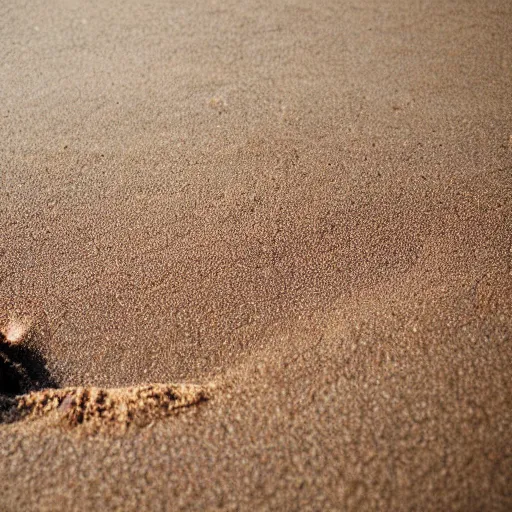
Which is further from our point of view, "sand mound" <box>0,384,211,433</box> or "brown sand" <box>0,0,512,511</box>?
"sand mound" <box>0,384,211,433</box>

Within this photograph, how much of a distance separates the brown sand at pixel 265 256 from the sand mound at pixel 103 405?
0.02 meters

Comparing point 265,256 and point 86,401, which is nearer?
point 86,401

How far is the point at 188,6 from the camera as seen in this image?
4621mm

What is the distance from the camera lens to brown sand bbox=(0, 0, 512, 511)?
1.69 meters

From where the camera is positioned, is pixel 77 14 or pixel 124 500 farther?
pixel 77 14

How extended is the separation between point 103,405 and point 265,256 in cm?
110

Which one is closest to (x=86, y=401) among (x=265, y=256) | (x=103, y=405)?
(x=103, y=405)

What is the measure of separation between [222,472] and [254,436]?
178mm

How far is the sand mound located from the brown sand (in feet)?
0.06

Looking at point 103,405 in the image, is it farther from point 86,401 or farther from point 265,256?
point 265,256

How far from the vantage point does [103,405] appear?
6.20 feet

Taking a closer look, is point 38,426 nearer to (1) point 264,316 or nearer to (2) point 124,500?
(2) point 124,500

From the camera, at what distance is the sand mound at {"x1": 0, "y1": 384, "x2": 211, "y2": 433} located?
72.1 inches

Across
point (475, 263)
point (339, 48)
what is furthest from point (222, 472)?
point (339, 48)
